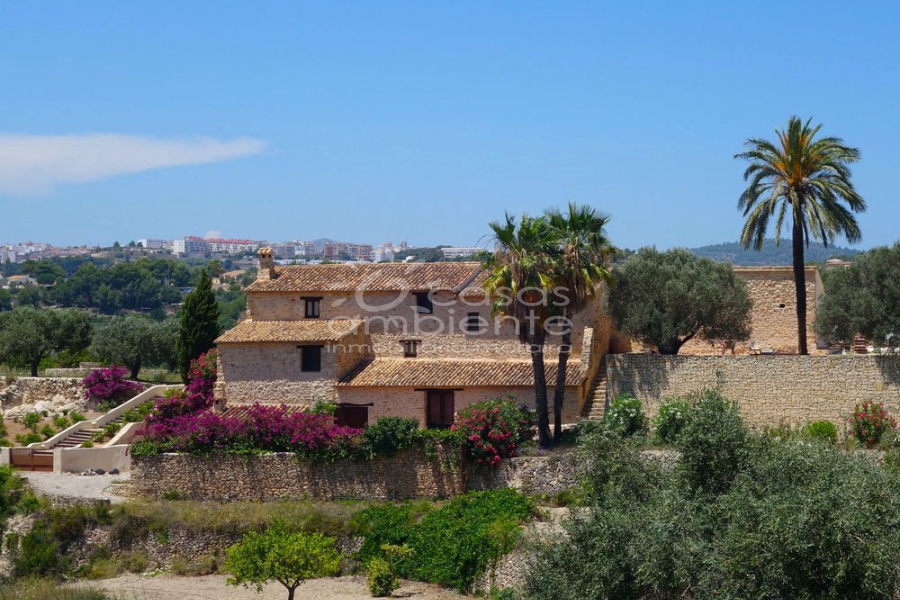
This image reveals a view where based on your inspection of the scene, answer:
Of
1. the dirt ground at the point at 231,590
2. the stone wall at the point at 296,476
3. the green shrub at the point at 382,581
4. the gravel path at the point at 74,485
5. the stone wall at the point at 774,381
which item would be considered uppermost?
the stone wall at the point at 774,381

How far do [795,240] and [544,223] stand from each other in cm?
744

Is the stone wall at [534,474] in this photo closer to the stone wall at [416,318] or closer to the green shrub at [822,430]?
the stone wall at [416,318]

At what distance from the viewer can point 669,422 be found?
1267 inches

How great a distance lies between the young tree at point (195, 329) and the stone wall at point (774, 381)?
17.7 m

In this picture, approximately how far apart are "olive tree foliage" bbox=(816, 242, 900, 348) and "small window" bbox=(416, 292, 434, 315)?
489 inches

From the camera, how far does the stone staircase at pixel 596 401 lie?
3494 centimetres

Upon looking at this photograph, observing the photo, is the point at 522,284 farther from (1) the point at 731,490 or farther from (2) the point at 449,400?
(1) the point at 731,490

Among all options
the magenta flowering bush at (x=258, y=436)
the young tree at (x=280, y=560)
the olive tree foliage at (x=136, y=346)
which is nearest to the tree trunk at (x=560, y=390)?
the magenta flowering bush at (x=258, y=436)

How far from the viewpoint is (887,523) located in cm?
2081

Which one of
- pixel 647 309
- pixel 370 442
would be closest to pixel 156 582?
pixel 370 442

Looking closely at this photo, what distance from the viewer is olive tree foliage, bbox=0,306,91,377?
2111 inches

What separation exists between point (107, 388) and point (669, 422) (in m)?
23.9

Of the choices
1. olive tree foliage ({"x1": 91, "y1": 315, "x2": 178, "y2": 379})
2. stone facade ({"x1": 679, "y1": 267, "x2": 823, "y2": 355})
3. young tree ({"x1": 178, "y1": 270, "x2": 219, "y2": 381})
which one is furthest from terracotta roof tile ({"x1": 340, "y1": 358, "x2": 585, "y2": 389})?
olive tree foliage ({"x1": 91, "y1": 315, "x2": 178, "y2": 379})

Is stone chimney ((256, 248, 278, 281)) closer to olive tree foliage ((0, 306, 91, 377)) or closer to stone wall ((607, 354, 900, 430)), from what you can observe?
stone wall ((607, 354, 900, 430))
